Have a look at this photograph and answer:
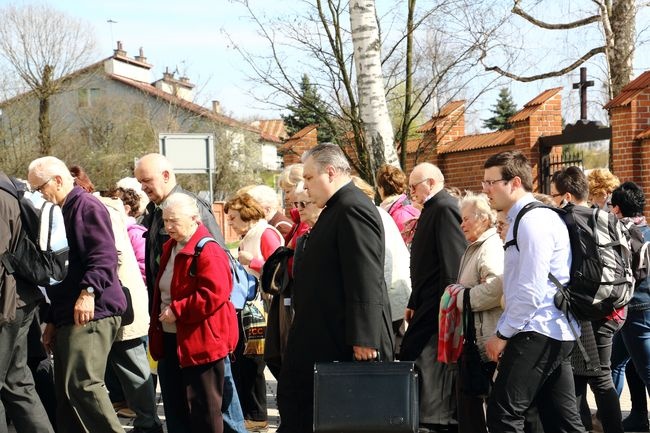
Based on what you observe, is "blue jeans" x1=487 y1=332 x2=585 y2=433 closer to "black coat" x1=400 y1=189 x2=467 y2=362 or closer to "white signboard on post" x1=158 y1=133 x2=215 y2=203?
"black coat" x1=400 y1=189 x2=467 y2=362

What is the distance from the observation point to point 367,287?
4.96 m

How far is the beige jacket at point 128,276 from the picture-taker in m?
7.18

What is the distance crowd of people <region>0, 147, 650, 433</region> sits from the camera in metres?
5.01

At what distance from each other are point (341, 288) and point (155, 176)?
211 cm

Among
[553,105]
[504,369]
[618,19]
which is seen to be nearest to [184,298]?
[504,369]

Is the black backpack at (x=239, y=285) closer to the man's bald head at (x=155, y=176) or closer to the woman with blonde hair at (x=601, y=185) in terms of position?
the man's bald head at (x=155, y=176)

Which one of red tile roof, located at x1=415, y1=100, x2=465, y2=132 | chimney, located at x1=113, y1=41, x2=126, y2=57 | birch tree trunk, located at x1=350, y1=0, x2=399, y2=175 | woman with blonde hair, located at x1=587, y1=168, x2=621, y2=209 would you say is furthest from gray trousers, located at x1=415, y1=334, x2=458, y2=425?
chimney, located at x1=113, y1=41, x2=126, y2=57

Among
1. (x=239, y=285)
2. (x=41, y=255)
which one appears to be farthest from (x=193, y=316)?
(x=41, y=255)

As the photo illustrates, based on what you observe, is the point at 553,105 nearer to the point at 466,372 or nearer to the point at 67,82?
the point at 466,372

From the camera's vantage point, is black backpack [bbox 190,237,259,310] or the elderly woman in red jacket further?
black backpack [bbox 190,237,259,310]

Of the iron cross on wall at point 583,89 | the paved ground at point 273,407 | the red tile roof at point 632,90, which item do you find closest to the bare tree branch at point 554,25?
the iron cross on wall at point 583,89

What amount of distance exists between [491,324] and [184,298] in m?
1.83

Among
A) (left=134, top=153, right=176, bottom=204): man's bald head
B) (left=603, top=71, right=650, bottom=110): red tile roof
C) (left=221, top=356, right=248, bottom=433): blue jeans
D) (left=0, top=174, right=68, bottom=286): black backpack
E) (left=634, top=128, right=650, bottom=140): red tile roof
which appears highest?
(left=603, top=71, right=650, bottom=110): red tile roof

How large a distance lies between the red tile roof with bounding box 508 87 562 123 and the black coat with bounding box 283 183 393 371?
10540 mm
